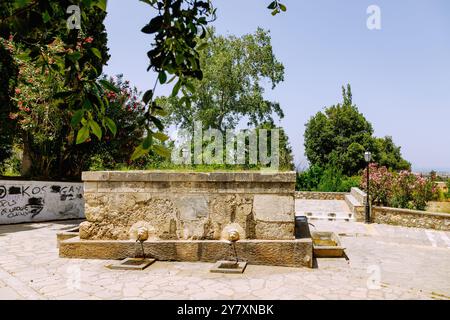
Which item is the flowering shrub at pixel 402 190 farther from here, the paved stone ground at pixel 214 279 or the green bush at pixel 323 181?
the paved stone ground at pixel 214 279

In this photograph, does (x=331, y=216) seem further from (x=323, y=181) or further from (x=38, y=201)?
(x=38, y=201)

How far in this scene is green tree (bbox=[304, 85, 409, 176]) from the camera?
33875mm

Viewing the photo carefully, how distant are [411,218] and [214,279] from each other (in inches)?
432

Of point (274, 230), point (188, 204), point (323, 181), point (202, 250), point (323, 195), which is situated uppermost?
point (323, 181)

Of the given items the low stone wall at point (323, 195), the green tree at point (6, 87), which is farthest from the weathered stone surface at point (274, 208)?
the low stone wall at point (323, 195)

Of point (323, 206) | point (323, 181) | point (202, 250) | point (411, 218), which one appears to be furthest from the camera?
point (323, 181)

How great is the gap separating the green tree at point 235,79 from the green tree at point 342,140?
7538 mm

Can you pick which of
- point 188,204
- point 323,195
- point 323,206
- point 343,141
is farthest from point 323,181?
point 188,204

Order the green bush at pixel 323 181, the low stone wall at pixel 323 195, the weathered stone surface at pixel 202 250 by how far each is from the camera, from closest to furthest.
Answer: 1. the weathered stone surface at pixel 202 250
2. the low stone wall at pixel 323 195
3. the green bush at pixel 323 181

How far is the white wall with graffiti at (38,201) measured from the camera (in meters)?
12.5

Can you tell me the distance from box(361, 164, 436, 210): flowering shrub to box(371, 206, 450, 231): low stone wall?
3.97 ft

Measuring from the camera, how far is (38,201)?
1338 centimetres
